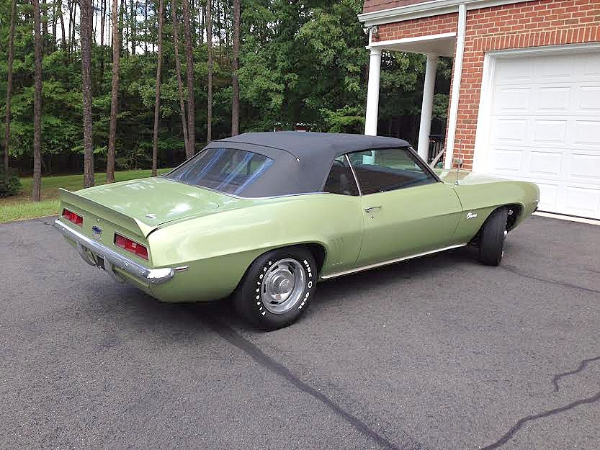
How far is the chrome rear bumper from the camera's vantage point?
3068 millimetres

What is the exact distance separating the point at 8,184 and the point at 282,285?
21.5 meters

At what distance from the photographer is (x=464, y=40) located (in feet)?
27.9

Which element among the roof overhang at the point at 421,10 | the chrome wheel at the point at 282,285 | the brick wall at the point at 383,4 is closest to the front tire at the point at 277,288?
the chrome wheel at the point at 282,285

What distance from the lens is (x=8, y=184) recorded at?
21.3 meters

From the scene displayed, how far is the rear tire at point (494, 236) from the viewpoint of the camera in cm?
512

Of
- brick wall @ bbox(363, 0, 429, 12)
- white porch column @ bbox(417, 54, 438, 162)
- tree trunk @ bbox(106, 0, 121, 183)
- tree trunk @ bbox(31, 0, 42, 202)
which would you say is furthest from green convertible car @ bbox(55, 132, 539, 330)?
tree trunk @ bbox(106, 0, 121, 183)

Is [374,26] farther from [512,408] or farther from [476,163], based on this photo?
[512,408]

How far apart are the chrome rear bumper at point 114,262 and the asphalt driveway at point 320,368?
51cm

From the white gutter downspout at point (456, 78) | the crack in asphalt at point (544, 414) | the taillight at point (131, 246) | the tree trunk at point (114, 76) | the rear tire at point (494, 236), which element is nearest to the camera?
A: the crack in asphalt at point (544, 414)

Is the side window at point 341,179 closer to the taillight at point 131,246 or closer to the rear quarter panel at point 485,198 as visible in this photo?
the rear quarter panel at point 485,198

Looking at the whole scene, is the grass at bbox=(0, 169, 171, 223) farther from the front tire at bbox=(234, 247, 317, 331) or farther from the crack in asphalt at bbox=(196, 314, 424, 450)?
the front tire at bbox=(234, 247, 317, 331)

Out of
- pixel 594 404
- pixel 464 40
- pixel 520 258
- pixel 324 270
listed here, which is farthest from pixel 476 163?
pixel 594 404

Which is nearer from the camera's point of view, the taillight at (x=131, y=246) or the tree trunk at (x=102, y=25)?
the taillight at (x=131, y=246)

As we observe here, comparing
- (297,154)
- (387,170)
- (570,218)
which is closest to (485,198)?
(387,170)
